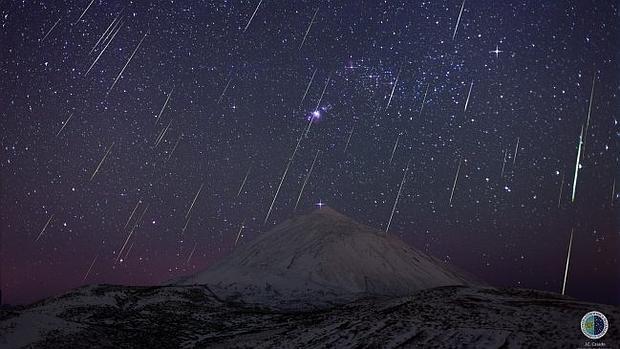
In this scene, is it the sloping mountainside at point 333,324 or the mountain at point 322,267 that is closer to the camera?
the sloping mountainside at point 333,324

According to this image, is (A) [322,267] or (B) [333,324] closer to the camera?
(B) [333,324]

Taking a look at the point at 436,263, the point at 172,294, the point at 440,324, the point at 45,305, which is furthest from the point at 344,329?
the point at 436,263

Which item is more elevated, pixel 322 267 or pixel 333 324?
pixel 322 267

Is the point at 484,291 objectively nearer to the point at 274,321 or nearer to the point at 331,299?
the point at 274,321

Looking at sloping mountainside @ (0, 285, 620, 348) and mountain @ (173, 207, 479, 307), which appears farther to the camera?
mountain @ (173, 207, 479, 307)
